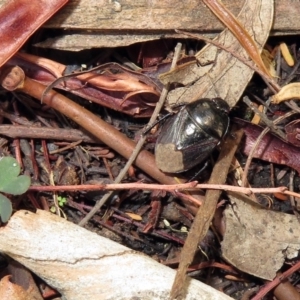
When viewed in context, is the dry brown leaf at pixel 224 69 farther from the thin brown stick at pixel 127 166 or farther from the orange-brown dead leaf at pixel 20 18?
the orange-brown dead leaf at pixel 20 18

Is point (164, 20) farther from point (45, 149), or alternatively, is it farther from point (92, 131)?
point (45, 149)

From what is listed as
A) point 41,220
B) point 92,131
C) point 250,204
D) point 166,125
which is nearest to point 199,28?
point 166,125

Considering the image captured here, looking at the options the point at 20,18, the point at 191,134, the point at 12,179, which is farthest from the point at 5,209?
the point at 191,134

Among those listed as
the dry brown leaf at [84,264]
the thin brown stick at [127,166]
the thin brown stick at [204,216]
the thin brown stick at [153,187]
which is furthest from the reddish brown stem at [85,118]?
the dry brown leaf at [84,264]

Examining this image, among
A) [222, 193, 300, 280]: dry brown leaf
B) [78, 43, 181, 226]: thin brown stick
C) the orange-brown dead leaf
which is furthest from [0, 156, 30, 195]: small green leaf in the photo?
[222, 193, 300, 280]: dry brown leaf

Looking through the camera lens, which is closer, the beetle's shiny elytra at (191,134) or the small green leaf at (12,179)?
the small green leaf at (12,179)

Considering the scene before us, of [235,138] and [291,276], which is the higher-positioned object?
[235,138]

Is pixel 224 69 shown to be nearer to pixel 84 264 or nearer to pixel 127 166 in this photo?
pixel 127 166
